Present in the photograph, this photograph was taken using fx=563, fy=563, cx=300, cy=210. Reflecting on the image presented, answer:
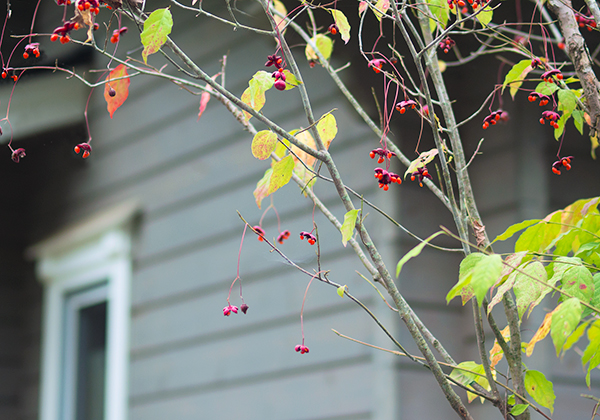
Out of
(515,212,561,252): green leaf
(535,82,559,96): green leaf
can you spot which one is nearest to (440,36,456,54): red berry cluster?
(535,82,559,96): green leaf

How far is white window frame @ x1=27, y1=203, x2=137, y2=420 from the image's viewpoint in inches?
86.1

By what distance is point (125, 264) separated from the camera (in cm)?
223

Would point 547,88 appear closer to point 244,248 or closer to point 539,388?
point 539,388

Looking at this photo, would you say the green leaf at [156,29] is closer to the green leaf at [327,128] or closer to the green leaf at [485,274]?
the green leaf at [327,128]

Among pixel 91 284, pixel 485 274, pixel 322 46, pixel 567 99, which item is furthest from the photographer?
pixel 91 284

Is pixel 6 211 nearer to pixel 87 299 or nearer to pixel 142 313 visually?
pixel 87 299

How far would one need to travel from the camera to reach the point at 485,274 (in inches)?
18.4

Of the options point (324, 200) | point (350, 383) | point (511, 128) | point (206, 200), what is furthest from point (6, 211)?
point (511, 128)

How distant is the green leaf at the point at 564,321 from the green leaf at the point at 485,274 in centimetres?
7

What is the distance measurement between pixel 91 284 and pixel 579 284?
7.17 ft

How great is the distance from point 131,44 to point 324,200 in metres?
1.03

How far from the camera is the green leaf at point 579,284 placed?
0.55 meters

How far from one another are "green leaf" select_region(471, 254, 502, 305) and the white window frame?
1.92 meters

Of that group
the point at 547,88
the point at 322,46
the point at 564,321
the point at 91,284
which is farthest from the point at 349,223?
the point at 91,284
